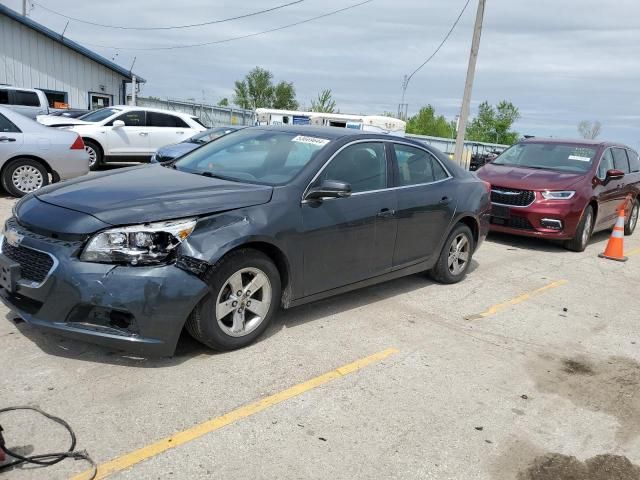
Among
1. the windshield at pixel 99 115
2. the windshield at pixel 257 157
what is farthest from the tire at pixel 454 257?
Result: the windshield at pixel 99 115

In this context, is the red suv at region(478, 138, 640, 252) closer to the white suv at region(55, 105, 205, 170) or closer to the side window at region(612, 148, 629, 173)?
the side window at region(612, 148, 629, 173)

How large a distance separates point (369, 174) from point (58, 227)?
2.66 m

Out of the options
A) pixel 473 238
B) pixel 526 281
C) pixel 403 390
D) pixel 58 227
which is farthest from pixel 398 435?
pixel 526 281

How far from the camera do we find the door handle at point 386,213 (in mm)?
5098

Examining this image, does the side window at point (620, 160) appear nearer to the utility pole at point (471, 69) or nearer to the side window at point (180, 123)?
the utility pole at point (471, 69)

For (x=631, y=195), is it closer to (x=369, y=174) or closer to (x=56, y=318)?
(x=369, y=174)

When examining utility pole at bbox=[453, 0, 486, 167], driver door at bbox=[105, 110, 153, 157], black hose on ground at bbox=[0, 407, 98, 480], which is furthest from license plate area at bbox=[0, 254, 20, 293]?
utility pole at bbox=[453, 0, 486, 167]

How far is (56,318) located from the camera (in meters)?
3.58

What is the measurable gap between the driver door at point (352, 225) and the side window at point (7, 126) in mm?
6640

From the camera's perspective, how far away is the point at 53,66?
25.1 m

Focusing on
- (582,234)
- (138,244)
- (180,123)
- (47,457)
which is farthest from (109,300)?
(180,123)

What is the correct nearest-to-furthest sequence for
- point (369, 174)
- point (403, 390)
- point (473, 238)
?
point (403, 390)
point (369, 174)
point (473, 238)

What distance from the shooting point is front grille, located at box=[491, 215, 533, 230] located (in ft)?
29.0

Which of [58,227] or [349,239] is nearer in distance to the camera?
[58,227]
